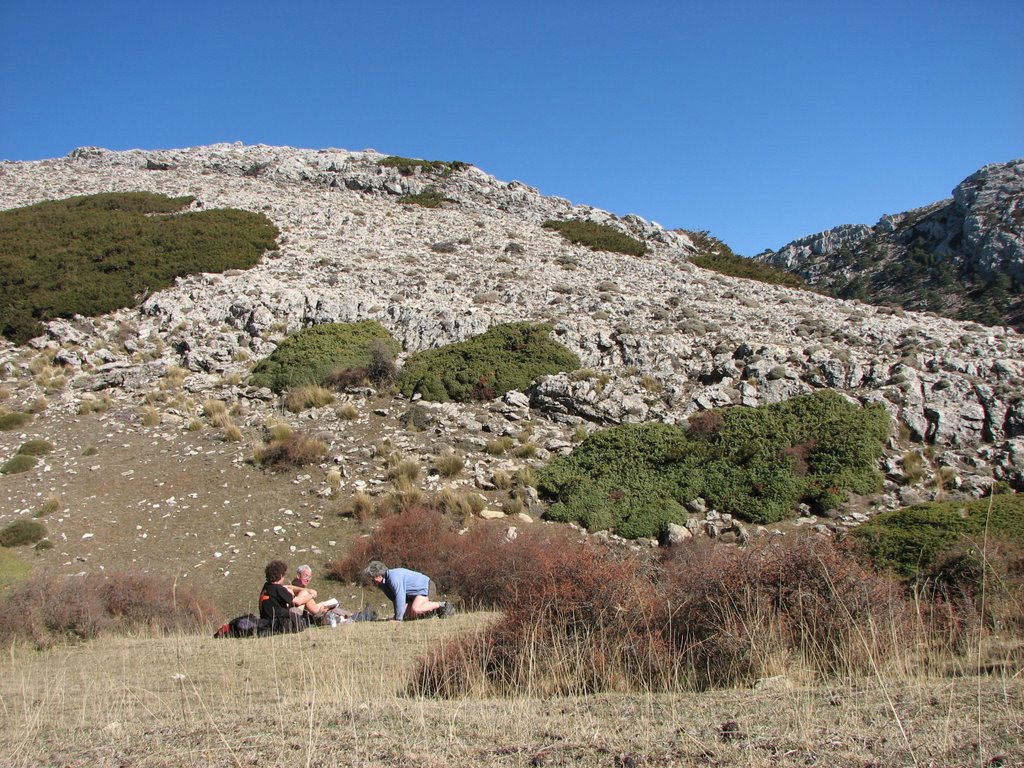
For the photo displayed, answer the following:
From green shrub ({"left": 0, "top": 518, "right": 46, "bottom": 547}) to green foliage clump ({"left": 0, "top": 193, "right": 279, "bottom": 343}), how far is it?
40.0ft

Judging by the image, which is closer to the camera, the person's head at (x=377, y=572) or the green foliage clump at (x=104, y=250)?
the person's head at (x=377, y=572)

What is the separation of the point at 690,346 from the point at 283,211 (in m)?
25.3

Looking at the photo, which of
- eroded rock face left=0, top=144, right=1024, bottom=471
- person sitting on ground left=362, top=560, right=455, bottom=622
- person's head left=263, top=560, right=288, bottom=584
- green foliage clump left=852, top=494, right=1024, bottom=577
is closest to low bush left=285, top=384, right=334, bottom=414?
eroded rock face left=0, top=144, right=1024, bottom=471

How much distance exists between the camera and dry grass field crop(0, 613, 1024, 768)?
2982 millimetres

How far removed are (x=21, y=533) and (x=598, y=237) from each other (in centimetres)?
3039

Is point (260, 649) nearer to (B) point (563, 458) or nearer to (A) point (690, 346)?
(B) point (563, 458)

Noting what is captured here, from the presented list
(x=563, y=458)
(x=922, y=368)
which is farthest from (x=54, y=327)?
(x=922, y=368)

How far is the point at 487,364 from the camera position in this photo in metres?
17.3

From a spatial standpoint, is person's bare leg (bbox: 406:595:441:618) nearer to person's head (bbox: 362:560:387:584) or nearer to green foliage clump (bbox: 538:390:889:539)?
person's head (bbox: 362:560:387:584)

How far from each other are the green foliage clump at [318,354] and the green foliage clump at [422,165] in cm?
2816

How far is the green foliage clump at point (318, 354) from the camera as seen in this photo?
17.3 m

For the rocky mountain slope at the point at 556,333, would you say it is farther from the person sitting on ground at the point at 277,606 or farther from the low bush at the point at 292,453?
the person sitting on ground at the point at 277,606

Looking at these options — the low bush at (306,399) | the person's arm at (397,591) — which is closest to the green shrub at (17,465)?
the low bush at (306,399)

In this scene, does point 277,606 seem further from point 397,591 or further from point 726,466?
point 726,466
